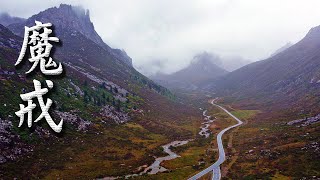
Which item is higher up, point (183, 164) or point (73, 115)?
point (73, 115)

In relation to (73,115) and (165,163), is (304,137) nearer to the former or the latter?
(165,163)

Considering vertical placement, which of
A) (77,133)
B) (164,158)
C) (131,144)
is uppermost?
(77,133)

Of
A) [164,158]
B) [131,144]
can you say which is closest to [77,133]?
[131,144]

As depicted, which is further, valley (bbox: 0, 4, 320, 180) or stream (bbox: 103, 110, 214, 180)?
stream (bbox: 103, 110, 214, 180)

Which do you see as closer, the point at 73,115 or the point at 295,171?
the point at 295,171

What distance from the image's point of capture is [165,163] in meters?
110

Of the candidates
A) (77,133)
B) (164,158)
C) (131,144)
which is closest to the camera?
(164,158)

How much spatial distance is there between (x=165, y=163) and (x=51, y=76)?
6755 centimetres

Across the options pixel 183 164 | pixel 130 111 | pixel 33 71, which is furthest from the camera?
pixel 130 111

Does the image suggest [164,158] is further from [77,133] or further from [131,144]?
[77,133]

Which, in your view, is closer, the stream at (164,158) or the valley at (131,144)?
the valley at (131,144)

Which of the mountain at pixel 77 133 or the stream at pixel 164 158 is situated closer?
the mountain at pixel 77 133

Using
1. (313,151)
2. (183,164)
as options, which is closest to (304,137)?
(313,151)

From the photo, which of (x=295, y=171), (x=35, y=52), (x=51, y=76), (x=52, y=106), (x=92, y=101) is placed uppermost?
(x=92, y=101)
